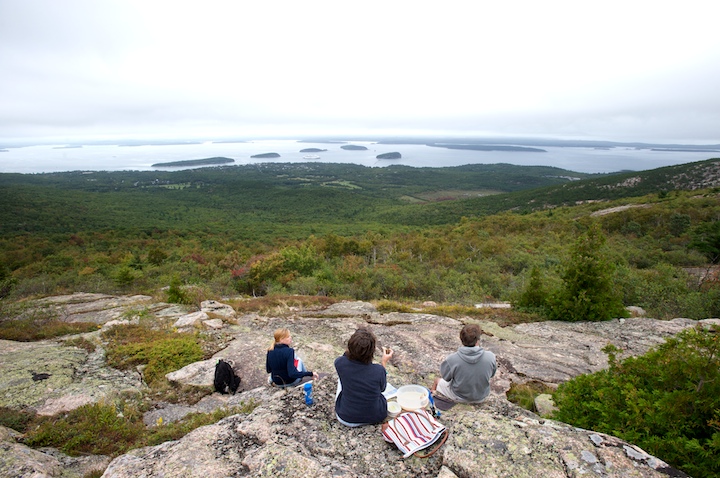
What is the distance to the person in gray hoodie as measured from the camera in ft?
14.5

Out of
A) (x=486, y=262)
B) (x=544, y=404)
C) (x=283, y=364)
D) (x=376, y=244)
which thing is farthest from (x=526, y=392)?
(x=376, y=244)

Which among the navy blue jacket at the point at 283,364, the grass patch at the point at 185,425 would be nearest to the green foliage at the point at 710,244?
the navy blue jacket at the point at 283,364

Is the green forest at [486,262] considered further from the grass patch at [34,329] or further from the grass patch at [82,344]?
the grass patch at [82,344]

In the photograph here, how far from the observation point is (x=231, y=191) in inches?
5017

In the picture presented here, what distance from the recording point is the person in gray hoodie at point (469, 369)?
4430 millimetres

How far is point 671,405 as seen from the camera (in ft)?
10.6

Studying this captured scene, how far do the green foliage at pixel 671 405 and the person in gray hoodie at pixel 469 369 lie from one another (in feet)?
3.69

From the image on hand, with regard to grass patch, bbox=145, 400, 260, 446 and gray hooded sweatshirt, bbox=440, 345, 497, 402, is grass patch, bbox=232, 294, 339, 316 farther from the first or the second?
gray hooded sweatshirt, bbox=440, 345, 497, 402

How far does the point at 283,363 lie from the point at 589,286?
9.62 meters

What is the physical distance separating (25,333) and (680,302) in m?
20.4

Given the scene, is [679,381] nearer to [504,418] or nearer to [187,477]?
[504,418]

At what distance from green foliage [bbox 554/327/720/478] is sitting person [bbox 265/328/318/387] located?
12.9 feet

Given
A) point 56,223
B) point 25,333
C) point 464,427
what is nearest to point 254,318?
point 25,333

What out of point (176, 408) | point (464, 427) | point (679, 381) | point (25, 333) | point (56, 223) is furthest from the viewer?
point (56, 223)
